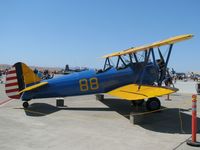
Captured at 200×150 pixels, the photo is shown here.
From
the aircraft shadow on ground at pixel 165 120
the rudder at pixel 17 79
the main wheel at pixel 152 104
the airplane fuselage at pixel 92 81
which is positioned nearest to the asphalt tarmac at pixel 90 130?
the aircraft shadow on ground at pixel 165 120

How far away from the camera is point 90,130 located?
795 centimetres

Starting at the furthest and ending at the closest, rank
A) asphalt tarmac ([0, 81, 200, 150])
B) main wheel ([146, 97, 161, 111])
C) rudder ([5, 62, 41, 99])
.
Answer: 1. rudder ([5, 62, 41, 99])
2. main wheel ([146, 97, 161, 111])
3. asphalt tarmac ([0, 81, 200, 150])

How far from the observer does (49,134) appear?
7.36 meters

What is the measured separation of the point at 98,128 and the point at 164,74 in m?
4.63

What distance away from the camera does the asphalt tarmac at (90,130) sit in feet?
21.0

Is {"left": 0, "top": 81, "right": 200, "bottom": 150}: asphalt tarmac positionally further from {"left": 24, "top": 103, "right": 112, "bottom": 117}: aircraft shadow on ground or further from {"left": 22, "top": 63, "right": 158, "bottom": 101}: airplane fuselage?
{"left": 22, "top": 63, "right": 158, "bottom": 101}: airplane fuselage

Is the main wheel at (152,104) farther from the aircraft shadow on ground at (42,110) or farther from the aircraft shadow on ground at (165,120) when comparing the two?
the aircraft shadow on ground at (42,110)

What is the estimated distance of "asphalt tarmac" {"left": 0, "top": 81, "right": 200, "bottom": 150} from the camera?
641cm

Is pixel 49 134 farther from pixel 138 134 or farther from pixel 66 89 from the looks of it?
pixel 66 89

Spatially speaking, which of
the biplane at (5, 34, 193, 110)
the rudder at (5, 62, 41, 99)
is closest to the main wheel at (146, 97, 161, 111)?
the biplane at (5, 34, 193, 110)

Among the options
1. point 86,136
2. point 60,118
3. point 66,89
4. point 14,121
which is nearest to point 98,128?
point 86,136

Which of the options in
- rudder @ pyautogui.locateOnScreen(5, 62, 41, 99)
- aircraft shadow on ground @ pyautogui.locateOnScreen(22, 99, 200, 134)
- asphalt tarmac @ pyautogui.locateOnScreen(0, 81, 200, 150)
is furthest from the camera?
rudder @ pyautogui.locateOnScreen(5, 62, 41, 99)

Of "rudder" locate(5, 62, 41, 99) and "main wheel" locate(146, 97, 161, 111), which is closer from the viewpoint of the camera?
"main wheel" locate(146, 97, 161, 111)

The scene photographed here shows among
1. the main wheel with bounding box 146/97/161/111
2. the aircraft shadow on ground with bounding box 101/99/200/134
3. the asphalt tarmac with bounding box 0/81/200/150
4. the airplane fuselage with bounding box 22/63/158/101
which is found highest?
the airplane fuselage with bounding box 22/63/158/101
